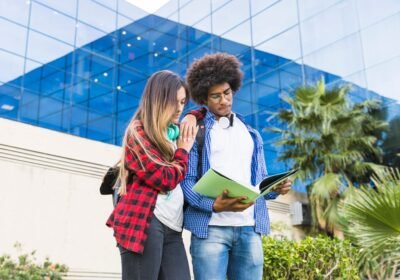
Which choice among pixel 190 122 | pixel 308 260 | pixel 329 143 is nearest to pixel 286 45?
pixel 329 143

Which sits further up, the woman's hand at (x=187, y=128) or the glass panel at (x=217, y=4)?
the glass panel at (x=217, y=4)

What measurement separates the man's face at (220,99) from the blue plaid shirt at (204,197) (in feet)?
0.15

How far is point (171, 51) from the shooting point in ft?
53.5

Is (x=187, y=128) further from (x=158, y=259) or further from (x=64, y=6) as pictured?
(x=64, y=6)

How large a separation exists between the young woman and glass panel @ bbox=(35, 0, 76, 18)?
13.9 metres

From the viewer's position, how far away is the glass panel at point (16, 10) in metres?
13.4

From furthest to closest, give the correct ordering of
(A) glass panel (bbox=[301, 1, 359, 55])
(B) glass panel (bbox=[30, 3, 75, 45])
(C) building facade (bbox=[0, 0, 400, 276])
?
1. (B) glass panel (bbox=[30, 3, 75, 45])
2. (A) glass panel (bbox=[301, 1, 359, 55])
3. (C) building facade (bbox=[0, 0, 400, 276])

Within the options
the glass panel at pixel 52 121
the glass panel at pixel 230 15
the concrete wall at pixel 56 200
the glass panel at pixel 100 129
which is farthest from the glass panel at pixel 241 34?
the concrete wall at pixel 56 200

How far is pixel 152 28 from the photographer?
16.8 metres

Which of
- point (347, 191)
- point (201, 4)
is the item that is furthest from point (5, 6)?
point (347, 191)

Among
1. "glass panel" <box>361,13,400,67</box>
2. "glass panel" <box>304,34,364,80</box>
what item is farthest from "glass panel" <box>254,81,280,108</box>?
"glass panel" <box>361,13,400,67</box>

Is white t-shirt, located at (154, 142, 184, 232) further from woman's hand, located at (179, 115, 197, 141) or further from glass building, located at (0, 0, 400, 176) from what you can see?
glass building, located at (0, 0, 400, 176)

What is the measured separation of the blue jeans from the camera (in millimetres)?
2027

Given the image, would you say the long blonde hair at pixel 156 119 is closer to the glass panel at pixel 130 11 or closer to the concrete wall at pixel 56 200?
the concrete wall at pixel 56 200
